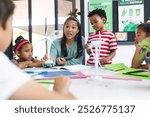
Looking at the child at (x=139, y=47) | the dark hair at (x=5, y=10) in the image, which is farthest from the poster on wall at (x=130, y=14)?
the dark hair at (x=5, y=10)

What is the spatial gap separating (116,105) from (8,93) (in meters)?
0.31

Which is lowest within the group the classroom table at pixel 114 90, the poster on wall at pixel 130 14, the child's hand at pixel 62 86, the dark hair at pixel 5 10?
the classroom table at pixel 114 90

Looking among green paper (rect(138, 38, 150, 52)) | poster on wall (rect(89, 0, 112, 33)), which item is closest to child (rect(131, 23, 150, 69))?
green paper (rect(138, 38, 150, 52))

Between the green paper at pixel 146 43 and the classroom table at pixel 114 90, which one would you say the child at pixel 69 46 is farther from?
the classroom table at pixel 114 90

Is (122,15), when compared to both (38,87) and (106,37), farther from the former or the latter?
(38,87)

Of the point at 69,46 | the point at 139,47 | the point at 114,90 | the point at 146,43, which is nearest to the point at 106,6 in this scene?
the point at 69,46

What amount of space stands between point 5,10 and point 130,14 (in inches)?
97.4

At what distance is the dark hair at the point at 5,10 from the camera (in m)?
0.39

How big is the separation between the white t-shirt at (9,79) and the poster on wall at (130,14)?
2.44 meters

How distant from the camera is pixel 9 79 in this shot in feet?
1.25

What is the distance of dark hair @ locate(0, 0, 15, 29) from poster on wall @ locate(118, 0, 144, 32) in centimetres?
241

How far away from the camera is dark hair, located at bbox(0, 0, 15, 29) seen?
1.29 ft

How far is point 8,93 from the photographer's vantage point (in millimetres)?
382

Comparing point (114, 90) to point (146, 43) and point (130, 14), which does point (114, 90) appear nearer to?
point (146, 43)
